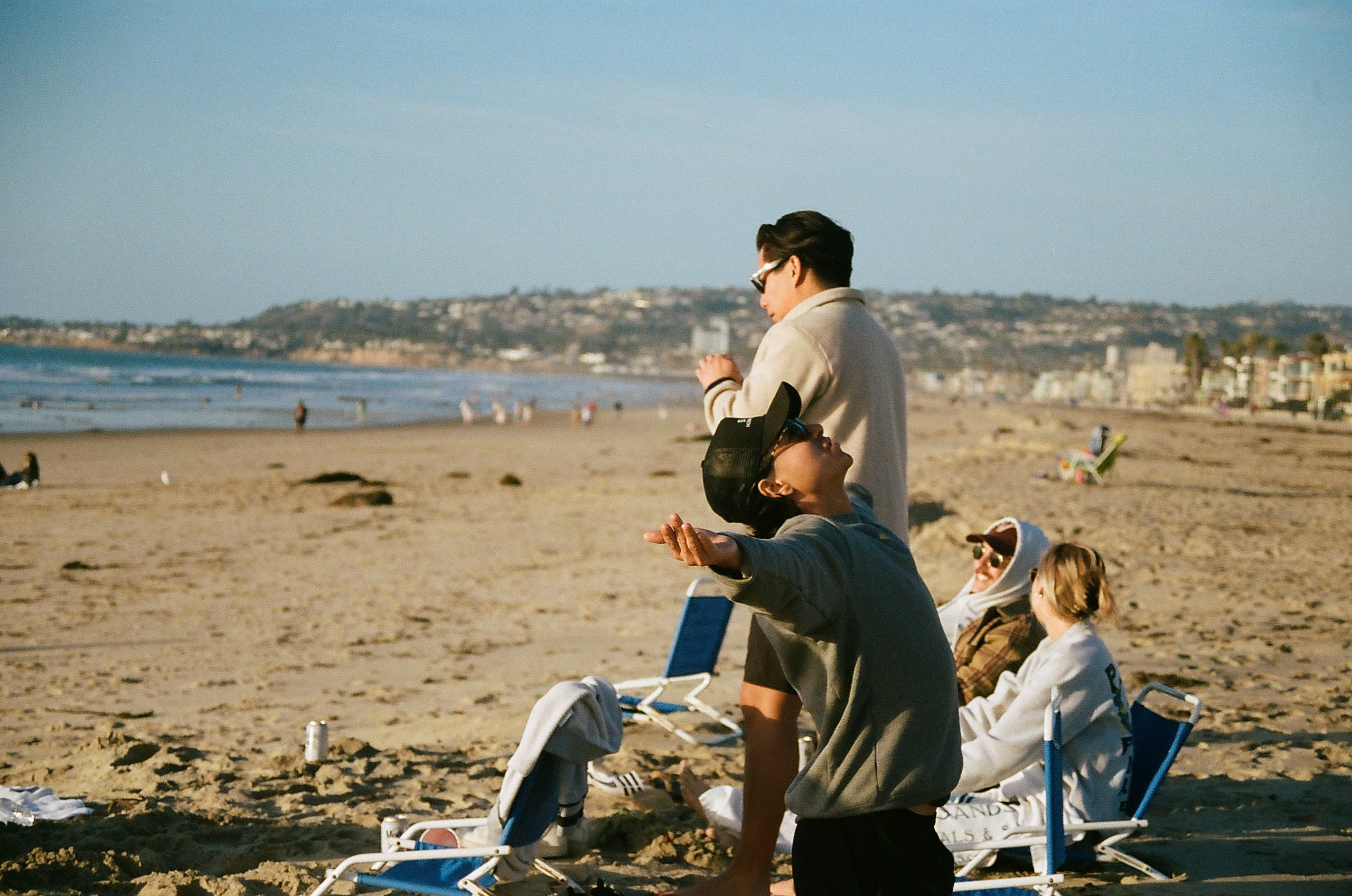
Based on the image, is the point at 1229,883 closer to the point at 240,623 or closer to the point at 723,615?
the point at 723,615

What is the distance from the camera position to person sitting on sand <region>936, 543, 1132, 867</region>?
3.16 meters

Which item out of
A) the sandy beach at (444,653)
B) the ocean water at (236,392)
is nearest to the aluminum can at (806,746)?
the sandy beach at (444,653)

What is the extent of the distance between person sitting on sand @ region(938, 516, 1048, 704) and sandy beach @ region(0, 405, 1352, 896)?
69 centimetres

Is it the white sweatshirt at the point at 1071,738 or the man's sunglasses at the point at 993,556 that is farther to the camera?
the man's sunglasses at the point at 993,556

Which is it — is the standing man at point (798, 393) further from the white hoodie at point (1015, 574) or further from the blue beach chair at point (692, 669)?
the blue beach chair at point (692, 669)

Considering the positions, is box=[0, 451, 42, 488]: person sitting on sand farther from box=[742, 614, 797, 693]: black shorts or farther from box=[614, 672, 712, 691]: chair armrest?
box=[742, 614, 797, 693]: black shorts

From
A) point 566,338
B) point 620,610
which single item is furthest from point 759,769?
point 566,338

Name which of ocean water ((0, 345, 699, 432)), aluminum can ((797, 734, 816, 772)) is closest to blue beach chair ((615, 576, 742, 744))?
aluminum can ((797, 734, 816, 772))

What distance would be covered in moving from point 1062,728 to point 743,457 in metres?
1.74

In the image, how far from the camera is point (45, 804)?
3.77 m

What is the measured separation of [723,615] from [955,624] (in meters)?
1.46

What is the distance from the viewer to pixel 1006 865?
3531 millimetres

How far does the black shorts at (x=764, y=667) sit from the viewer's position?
2840 millimetres

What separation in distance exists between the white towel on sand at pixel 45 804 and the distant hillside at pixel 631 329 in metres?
92.4
